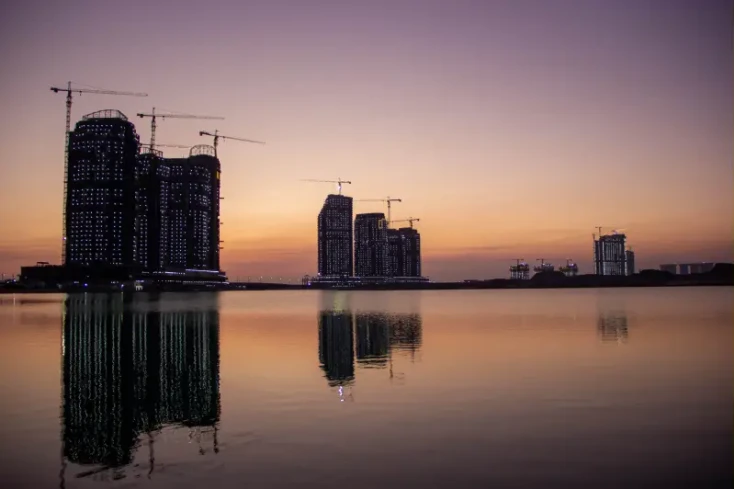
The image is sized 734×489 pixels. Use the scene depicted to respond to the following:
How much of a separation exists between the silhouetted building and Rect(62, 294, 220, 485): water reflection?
878cm

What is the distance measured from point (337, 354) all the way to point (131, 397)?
56.9ft

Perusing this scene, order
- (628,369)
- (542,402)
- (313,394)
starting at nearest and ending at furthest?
1. (542,402)
2. (313,394)
3. (628,369)

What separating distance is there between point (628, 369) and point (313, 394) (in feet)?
56.8

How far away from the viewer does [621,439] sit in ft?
63.5

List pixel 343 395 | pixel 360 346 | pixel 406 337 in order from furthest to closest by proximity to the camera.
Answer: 1. pixel 406 337
2. pixel 360 346
3. pixel 343 395

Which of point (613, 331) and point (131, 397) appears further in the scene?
point (613, 331)

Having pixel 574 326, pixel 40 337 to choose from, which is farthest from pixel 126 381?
pixel 574 326

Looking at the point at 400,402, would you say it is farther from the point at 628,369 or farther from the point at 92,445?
the point at 628,369

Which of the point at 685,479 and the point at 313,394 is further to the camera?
the point at 313,394

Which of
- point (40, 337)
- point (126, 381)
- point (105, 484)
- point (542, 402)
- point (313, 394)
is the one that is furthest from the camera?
point (40, 337)

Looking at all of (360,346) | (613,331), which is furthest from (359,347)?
(613,331)

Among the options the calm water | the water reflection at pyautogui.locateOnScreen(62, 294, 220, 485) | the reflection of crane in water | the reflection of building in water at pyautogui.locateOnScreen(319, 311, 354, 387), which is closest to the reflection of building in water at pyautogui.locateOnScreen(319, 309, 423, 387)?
the reflection of building in water at pyautogui.locateOnScreen(319, 311, 354, 387)

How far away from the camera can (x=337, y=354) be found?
41719 millimetres

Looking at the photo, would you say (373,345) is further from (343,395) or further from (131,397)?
(131,397)
